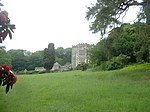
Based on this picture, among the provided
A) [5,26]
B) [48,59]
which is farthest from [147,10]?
[48,59]

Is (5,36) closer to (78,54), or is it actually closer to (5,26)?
(5,26)

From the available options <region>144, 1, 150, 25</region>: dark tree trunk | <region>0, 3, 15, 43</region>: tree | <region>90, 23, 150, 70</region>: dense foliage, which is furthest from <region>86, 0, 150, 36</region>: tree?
<region>0, 3, 15, 43</region>: tree

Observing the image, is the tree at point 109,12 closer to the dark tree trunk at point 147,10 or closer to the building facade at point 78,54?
the dark tree trunk at point 147,10

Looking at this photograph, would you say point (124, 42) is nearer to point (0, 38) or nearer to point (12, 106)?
point (12, 106)

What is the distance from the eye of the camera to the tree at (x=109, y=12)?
23.8m

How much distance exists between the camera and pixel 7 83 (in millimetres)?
3393

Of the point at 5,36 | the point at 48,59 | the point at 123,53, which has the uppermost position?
the point at 48,59

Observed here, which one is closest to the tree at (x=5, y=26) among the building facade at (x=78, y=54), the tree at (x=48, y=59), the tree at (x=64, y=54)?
the tree at (x=48, y=59)

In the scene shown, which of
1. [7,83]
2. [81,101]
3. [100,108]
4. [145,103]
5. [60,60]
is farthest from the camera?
[60,60]

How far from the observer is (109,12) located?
78.7 feet

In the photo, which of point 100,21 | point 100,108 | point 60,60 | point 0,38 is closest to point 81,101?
point 100,108

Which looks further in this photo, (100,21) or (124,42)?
(124,42)

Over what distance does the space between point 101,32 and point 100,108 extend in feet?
50.6

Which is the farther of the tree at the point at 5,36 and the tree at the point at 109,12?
the tree at the point at 109,12
